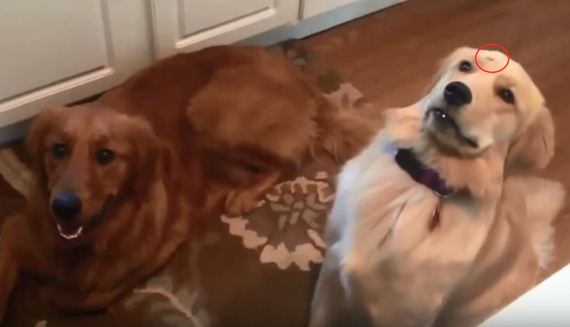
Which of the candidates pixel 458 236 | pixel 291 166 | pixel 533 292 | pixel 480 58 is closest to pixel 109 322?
pixel 291 166

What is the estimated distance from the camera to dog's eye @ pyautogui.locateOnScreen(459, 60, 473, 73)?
1193mm

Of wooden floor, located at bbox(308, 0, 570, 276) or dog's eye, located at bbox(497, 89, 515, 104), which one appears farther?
wooden floor, located at bbox(308, 0, 570, 276)

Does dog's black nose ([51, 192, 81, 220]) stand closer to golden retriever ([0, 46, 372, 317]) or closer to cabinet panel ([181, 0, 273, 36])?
golden retriever ([0, 46, 372, 317])

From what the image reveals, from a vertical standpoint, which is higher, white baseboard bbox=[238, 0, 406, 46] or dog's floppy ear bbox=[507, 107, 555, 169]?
dog's floppy ear bbox=[507, 107, 555, 169]

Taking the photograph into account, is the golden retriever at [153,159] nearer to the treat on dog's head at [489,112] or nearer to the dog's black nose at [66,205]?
the dog's black nose at [66,205]

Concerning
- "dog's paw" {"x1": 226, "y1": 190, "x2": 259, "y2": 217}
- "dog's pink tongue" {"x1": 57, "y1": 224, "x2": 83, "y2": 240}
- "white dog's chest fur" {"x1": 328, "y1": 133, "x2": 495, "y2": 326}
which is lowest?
"dog's paw" {"x1": 226, "y1": 190, "x2": 259, "y2": 217}

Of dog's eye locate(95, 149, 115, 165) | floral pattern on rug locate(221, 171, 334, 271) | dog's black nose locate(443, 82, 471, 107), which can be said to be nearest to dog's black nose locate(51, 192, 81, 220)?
dog's eye locate(95, 149, 115, 165)

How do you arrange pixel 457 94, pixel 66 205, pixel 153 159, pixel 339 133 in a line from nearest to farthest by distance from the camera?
pixel 457 94, pixel 66 205, pixel 153 159, pixel 339 133

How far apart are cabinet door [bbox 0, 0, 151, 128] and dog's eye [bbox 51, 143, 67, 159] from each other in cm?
44

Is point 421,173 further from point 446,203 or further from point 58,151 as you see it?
point 58,151

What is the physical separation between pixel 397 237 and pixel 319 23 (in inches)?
59.1

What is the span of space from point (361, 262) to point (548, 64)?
1625 millimetres

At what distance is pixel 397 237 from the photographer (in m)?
1.25

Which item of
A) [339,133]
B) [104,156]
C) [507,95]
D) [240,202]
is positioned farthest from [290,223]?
[507,95]
